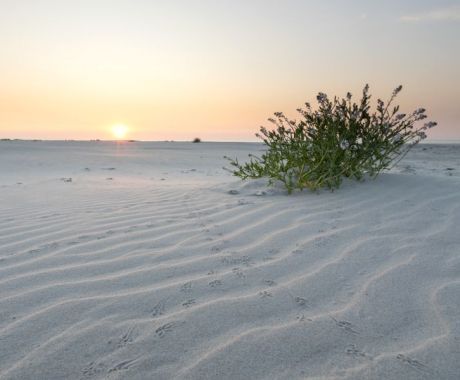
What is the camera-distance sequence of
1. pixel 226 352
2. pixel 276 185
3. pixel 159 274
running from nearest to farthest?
pixel 226 352 → pixel 159 274 → pixel 276 185

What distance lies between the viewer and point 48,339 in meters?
1.61

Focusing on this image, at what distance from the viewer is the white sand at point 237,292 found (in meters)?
1.46

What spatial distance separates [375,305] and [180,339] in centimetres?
92

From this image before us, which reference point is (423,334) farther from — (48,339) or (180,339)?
(48,339)

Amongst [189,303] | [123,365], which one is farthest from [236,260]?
[123,365]

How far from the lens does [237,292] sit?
6.58 ft

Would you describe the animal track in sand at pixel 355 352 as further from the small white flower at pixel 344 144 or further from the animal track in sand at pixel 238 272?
the small white flower at pixel 344 144

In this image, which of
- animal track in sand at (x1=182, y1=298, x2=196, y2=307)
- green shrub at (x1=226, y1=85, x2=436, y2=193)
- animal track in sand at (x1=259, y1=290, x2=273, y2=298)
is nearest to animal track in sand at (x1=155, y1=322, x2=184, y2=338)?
animal track in sand at (x1=182, y1=298, x2=196, y2=307)

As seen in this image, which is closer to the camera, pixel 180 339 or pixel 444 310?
pixel 180 339

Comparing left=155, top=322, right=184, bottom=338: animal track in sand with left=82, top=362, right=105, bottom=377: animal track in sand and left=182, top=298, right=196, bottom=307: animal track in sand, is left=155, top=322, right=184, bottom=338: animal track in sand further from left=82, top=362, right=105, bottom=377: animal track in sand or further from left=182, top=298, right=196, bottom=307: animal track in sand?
left=82, top=362, right=105, bottom=377: animal track in sand

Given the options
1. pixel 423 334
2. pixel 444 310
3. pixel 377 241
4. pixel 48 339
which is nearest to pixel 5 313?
pixel 48 339

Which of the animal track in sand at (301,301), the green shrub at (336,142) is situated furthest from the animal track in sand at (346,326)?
the green shrub at (336,142)

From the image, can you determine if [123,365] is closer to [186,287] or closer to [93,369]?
[93,369]

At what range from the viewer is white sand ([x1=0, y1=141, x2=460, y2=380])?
1.46 m
